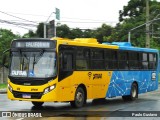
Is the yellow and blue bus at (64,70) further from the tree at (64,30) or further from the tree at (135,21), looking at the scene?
the tree at (64,30)

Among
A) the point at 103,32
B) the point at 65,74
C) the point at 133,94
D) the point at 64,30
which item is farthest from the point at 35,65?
the point at 103,32

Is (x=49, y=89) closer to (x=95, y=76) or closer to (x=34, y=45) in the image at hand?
(x=34, y=45)

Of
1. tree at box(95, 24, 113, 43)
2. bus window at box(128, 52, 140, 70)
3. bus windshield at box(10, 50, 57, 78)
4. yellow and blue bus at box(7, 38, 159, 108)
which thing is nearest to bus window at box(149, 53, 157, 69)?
bus window at box(128, 52, 140, 70)

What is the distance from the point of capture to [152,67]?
2483cm

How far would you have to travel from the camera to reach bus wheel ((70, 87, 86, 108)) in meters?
17.5

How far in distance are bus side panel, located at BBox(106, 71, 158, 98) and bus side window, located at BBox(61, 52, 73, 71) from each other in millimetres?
3410

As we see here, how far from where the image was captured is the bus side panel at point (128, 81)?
810 inches

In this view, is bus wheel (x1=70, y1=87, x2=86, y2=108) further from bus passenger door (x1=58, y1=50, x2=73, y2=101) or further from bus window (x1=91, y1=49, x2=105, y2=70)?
bus window (x1=91, y1=49, x2=105, y2=70)

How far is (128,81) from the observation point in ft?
72.2

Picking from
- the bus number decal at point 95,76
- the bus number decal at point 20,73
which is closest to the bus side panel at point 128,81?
the bus number decal at point 95,76

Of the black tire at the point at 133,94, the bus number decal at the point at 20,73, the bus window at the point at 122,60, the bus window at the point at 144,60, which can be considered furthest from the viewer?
the bus window at the point at 144,60

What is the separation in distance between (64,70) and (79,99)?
1.65 meters

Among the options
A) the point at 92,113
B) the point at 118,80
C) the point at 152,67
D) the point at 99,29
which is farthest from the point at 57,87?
the point at 99,29

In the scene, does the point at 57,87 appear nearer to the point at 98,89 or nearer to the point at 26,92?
the point at 26,92
